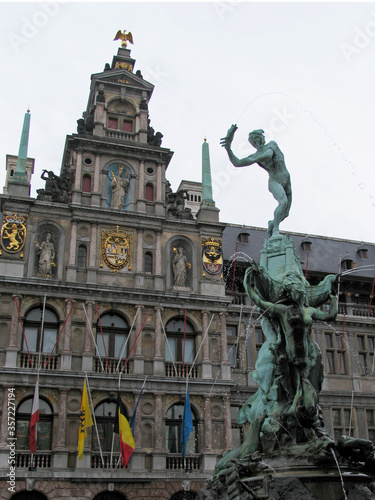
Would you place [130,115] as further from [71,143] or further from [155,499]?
[155,499]

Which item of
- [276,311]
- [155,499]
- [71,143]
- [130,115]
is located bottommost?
[155,499]

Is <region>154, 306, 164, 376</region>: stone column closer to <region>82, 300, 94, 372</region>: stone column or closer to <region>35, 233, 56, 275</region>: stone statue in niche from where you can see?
<region>82, 300, 94, 372</region>: stone column

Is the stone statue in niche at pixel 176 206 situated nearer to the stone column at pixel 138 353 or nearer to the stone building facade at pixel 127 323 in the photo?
the stone building facade at pixel 127 323

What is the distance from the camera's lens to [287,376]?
1333cm

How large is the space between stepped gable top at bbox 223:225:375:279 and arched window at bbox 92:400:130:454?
36.6ft

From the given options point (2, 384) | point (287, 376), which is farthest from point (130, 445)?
point (287, 376)

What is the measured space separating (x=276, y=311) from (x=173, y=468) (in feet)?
56.3

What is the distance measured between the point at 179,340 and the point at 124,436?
6447mm

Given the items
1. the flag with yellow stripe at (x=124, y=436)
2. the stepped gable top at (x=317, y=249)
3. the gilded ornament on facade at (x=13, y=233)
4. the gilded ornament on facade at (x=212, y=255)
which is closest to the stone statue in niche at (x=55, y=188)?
the gilded ornament on facade at (x=13, y=233)

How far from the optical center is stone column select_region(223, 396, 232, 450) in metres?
29.3

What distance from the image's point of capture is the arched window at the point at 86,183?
3278 cm

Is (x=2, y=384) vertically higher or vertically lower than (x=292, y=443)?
higher

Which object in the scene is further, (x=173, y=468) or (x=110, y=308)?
(x=110, y=308)

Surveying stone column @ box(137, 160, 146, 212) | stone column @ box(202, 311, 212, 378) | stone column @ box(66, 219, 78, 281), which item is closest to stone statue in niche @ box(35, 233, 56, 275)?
stone column @ box(66, 219, 78, 281)
